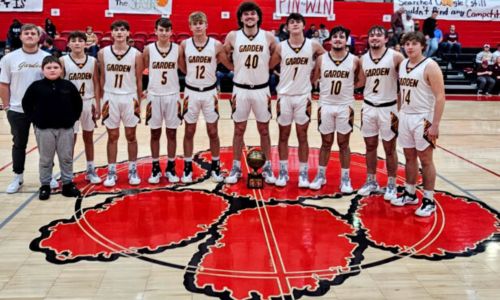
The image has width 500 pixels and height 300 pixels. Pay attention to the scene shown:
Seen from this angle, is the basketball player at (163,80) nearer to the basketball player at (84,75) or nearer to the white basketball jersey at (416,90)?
the basketball player at (84,75)

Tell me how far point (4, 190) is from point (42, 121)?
3.69 feet

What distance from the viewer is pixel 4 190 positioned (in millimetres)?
5977

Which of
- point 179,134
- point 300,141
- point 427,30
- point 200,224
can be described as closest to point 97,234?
point 200,224

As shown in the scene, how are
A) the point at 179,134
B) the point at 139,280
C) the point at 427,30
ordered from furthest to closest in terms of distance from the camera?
the point at 427,30
the point at 179,134
the point at 139,280

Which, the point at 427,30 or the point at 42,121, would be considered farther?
the point at 427,30

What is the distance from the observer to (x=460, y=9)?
17.7 m

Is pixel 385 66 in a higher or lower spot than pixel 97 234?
higher

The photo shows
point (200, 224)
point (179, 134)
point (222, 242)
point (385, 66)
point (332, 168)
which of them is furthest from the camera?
point (179, 134)

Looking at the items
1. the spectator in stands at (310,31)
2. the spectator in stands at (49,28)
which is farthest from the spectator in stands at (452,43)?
the spectator in stands at (49,28)

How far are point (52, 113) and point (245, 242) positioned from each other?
95.5 inches

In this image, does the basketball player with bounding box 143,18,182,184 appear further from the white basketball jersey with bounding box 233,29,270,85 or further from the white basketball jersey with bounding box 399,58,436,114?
the white basketball jersey with bounding box 399,58,436,114

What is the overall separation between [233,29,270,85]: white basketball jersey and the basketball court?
4.02 feet

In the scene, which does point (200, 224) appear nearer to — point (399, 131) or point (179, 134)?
point (399, 131)

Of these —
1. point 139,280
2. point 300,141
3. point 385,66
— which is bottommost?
point 139,280
